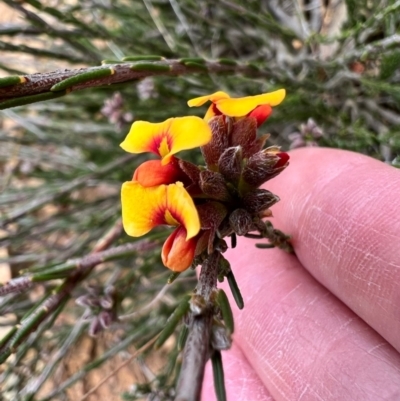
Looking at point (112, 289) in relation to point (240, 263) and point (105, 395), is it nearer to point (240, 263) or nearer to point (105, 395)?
point (240, 263)

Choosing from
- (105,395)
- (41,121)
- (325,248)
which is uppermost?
(41,121)

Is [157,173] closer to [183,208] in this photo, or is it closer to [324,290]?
[183,208]

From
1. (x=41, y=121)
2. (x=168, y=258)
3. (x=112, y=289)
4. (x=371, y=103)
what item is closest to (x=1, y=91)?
(x=168, y=258)

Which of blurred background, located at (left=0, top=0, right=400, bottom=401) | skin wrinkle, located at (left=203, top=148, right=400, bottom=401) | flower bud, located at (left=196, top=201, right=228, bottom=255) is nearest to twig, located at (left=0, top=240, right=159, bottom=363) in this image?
blurred background, located at (left=0, top=0, right=400, bottom=401)

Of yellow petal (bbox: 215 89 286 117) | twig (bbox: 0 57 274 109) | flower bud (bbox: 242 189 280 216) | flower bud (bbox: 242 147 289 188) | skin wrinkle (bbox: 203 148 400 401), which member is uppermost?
twig (bbox: 0 57 274 109)

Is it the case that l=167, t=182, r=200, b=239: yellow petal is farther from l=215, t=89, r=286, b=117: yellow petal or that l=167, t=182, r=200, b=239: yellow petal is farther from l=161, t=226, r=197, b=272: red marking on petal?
l=215, t=89, r=286, b=117: yellow petal

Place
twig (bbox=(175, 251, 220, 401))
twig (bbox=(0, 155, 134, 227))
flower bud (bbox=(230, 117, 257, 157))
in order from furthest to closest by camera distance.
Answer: twig (bbox=(0, 155, 134, 227))
flower bud (bbox=(230, 117, 257, 157))
twig (bbox=(175, 251, 220, 401))

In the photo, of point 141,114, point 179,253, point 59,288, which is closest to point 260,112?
point 179,253

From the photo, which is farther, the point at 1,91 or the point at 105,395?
the point at 105,395
